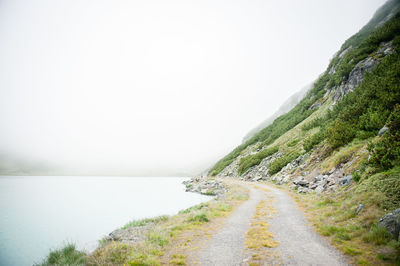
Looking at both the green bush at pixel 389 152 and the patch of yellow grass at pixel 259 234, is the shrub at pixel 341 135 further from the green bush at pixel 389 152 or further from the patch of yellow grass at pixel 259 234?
the patch of yellow grass at pixel 259 234

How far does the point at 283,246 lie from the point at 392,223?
143 inches

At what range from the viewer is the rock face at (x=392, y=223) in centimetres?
558

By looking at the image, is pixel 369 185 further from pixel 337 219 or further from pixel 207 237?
pixel 207 237

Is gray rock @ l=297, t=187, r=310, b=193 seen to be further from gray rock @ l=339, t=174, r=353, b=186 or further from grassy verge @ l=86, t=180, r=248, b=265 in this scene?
grassy verge @ l=86, t=180, r=248, b=265

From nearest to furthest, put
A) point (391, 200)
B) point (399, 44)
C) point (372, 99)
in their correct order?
point (391, 200) → point (372, 99) → point (399, 44)

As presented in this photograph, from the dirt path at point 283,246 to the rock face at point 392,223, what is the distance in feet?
5.96

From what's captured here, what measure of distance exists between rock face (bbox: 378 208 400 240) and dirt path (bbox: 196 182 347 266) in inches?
71.5

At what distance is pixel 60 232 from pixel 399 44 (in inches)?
1687

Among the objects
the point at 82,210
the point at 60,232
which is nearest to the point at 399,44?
the point at 60,232

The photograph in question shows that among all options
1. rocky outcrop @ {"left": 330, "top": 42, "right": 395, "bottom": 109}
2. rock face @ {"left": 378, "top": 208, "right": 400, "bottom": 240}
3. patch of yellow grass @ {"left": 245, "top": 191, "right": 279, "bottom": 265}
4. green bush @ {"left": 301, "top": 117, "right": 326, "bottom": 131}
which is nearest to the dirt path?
patch of yellow grass @ {"left": 245, "top": 191, "right": 279, "bottom": 265}

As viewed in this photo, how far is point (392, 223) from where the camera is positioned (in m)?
5.87

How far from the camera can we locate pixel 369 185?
863 cm

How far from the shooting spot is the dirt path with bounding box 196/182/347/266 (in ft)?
18.6

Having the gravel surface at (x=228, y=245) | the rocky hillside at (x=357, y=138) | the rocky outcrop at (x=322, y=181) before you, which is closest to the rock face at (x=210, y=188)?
the rocky hillside at (x=357, y=138)
